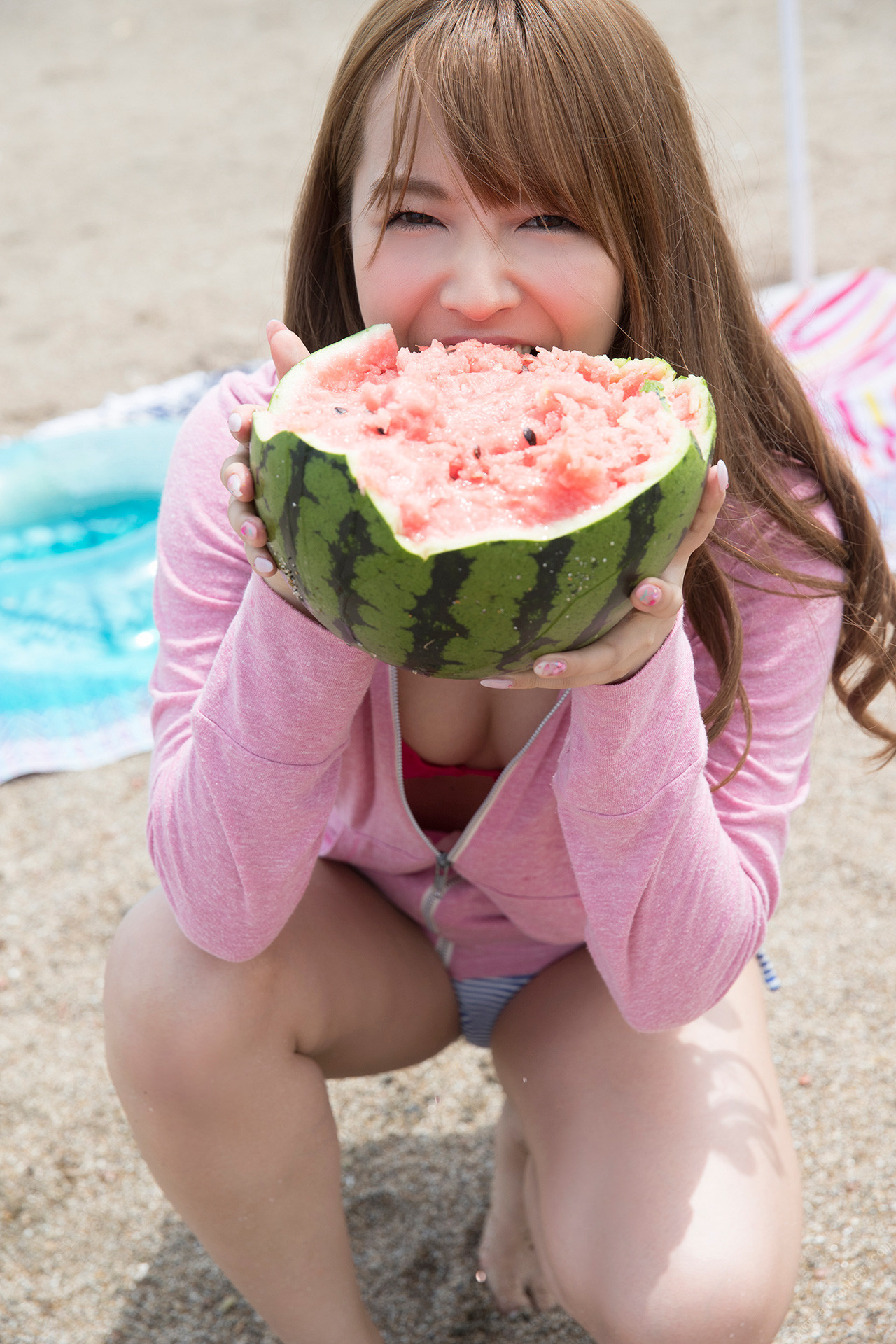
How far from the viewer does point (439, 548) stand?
1308 millimetres

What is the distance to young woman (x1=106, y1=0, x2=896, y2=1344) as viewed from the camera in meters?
1.69

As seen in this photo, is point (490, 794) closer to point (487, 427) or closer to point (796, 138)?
point (487, 427)

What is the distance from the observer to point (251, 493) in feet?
4.92

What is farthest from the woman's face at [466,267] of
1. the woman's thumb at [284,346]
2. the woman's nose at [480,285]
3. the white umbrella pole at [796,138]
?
the white umbrella pole at [796,138]

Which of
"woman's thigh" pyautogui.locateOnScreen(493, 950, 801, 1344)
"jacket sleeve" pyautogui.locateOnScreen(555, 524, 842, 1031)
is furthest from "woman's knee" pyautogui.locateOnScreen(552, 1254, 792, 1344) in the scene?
"jacket sleeve" pyautogui.locateOnScreen(555, 524, 842, 1031)

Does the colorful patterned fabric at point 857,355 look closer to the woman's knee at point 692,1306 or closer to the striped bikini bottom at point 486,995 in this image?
the striped bikini bottom at point 486,995

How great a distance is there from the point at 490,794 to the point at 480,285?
81 cm

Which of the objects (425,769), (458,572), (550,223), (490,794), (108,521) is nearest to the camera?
(458,572)

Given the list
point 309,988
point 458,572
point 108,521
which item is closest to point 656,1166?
point 309,988

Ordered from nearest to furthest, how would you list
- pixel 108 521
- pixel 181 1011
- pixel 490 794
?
pixel 181 1011 → pixel 490 794 → pixel 108 521

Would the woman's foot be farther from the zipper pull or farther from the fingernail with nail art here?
the fingernail with nail art

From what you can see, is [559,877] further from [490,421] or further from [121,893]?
[121,893]

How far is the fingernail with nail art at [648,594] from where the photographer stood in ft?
4.61

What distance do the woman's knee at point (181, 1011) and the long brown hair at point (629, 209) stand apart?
0.86 meters
